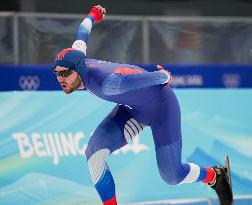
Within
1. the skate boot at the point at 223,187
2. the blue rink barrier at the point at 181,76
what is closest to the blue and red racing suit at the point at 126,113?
the skate boot at the point at 223,187

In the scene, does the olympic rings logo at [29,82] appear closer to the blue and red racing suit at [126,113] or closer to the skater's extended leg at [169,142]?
the blue and red racing suit at [126,113]

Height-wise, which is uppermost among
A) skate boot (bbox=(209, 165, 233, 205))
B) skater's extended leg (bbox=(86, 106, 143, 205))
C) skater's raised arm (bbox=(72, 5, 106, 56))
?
skater's raised arm (bbox=(72, 5, 106, 56))

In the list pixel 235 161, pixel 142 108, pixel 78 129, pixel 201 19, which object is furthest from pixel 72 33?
pixel 142 108

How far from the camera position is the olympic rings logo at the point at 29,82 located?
8.30 m

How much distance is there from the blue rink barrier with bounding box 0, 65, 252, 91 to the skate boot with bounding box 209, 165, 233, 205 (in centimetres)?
343

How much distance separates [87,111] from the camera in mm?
6480

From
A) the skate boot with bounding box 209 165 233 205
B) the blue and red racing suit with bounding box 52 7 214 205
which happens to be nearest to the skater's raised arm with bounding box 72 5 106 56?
the blue and red racing suit with bounding box 52 7 214 205

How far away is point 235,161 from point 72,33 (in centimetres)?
318

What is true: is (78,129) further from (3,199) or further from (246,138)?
(246,138)

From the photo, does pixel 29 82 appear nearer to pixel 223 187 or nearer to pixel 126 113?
pixel 126 113

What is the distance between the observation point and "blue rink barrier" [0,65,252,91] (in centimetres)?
821

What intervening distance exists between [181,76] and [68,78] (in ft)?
14.7

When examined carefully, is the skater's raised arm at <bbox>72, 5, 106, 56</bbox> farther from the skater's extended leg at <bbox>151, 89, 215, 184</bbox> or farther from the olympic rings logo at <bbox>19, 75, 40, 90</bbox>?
the olympic rings logo at <bbox>19, 75, 40, 90</bbox>

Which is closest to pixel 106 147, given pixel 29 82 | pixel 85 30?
pixel 85 30
